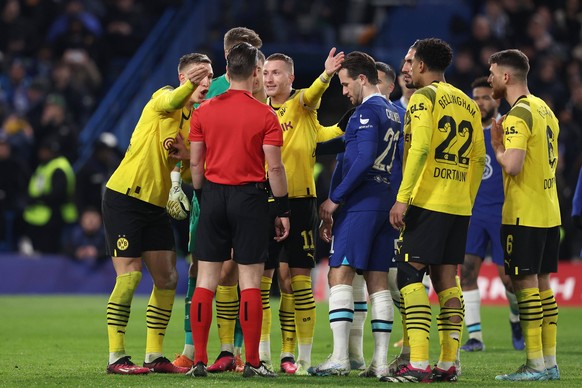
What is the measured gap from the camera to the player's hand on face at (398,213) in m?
9.12

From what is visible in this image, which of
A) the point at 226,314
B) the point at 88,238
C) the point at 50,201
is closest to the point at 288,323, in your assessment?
Result: the point at 226,314

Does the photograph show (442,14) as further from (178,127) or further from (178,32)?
(178,127)

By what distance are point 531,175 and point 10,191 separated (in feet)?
45.8

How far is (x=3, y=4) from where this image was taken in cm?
2519

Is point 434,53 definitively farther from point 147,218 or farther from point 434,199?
point 147,218

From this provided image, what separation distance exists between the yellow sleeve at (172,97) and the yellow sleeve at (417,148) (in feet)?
5.80

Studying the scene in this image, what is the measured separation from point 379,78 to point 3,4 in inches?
627

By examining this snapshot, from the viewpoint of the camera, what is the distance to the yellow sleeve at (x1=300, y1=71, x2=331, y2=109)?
1022 centimetres

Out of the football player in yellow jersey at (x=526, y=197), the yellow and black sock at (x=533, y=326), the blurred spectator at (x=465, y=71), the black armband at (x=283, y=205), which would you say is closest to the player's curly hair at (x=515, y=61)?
the football player in yellow jersey at (x=526, y=197)

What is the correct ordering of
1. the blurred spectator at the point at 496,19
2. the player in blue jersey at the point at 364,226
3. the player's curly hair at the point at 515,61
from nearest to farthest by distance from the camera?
the player in blue jersey at the point at 364,226, the player's curly hair at the point at 515,61, the blurred spectator at the point at 496,19

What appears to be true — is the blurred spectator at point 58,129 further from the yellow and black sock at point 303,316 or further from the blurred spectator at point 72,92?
the yellow and black sock at point 303,316

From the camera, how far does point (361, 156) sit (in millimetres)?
9742

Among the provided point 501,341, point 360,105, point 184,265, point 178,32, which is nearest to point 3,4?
point 178,32

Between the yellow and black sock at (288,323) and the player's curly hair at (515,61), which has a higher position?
the player's curly hair at (515,61)
